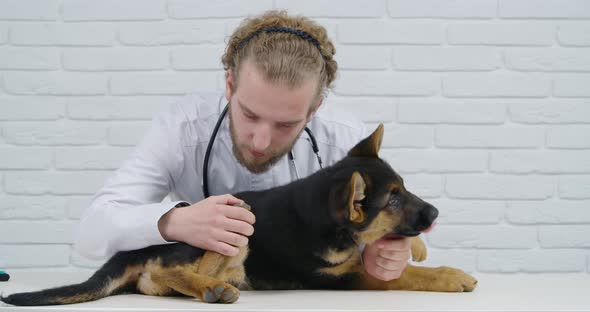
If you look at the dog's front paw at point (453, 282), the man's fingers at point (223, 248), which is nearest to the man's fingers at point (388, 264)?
the dog's front paw at point (453, 282)

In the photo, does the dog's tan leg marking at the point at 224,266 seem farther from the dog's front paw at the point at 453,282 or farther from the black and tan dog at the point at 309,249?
the dog's front paw at the point at 453,282

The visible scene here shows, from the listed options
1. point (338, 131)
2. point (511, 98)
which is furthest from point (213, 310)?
point (511, 98)

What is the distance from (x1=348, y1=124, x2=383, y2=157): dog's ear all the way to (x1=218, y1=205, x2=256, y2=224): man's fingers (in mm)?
400

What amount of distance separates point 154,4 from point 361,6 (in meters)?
0.91

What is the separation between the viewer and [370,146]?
1942 millimetres

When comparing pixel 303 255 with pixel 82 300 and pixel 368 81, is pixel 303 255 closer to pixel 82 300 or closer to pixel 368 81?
pixel 82 300

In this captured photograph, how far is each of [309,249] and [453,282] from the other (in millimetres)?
408

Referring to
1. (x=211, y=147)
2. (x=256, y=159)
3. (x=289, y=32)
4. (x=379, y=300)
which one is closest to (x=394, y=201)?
(x=379, y=300)

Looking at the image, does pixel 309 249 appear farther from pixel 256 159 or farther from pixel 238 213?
pixel 256 159

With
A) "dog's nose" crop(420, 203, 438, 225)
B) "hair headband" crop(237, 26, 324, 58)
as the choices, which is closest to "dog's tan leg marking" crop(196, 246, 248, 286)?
"dog's nose" crop(420, 203, 438, 225)

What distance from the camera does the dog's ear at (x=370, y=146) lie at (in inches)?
75.7

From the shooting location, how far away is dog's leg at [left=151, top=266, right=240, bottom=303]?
1.59m

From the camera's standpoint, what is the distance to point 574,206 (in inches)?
119

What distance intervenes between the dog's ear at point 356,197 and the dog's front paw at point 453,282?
311 millimetres
